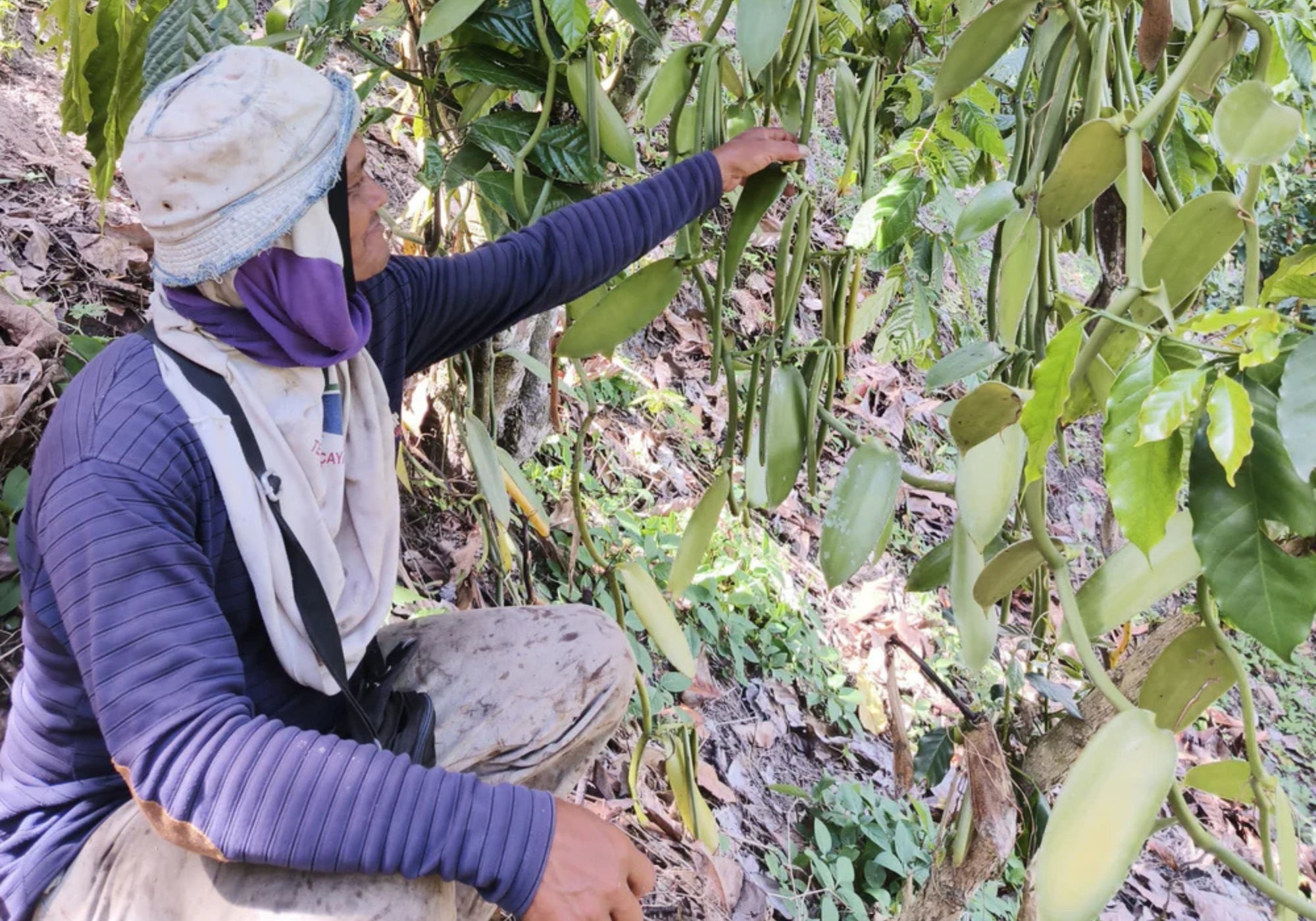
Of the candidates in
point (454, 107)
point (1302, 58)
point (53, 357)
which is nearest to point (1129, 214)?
point (1302, 58)

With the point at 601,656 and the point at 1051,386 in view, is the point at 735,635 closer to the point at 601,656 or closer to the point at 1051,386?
the point at 601,656

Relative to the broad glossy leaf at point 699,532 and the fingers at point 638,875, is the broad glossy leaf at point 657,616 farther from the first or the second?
the fingers at point 638,875

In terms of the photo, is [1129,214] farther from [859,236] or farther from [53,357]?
[53,357]

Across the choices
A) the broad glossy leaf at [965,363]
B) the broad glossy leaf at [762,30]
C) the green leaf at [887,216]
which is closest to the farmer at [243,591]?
the green leaf at [887,216]

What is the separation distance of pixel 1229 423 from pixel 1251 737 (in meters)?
0.20

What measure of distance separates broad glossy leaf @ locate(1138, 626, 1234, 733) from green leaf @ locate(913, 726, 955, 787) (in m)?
0.65

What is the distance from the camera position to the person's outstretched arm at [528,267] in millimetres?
1071

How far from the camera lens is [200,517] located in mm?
802

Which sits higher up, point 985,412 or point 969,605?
point 985,412

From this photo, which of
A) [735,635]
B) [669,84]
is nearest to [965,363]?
[669,84]

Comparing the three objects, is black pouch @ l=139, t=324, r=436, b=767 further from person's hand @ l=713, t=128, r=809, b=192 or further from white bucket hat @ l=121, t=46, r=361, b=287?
person's hand @ l=713, t=128, r=809, b=192

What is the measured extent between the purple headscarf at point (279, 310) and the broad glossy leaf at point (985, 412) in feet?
1.73

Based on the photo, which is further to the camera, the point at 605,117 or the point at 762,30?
the point at 605,117

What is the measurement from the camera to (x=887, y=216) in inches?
40.0
